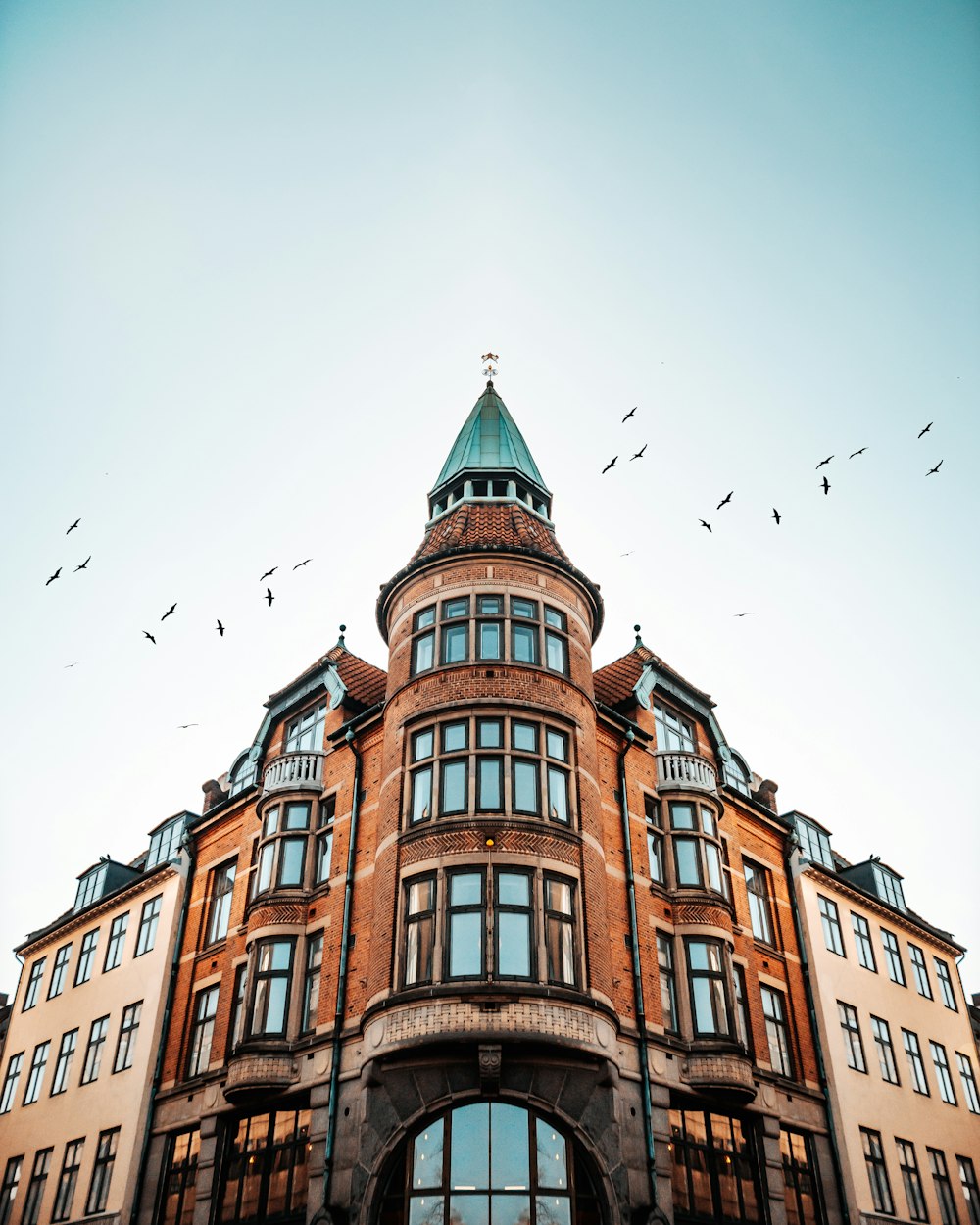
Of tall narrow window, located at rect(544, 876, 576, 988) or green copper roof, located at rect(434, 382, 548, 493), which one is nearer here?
tall narrow window, located at rect(544, 876, 576, 988)

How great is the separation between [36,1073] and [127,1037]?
6.51 meters

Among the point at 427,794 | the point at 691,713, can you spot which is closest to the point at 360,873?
the point at 427,794

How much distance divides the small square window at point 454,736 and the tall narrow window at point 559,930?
3905 millimetres

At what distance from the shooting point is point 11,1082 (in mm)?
37406

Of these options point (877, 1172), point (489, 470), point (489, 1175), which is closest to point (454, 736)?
point (489, 1175)

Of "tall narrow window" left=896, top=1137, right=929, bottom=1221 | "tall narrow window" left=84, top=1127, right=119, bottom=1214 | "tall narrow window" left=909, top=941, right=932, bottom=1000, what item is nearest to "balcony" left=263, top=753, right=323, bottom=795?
"tall narrow window" left=84, top=1127, right=119, bottom=1214

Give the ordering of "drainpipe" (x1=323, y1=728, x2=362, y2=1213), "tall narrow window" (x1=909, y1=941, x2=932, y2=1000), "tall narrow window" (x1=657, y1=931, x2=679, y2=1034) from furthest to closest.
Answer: "tall narrow window" (x1=909, y1=941, x2=932, y2=1000) < "tall narrow window" (x1=657, y1=931, x2=679, y2=1034) < "drainpipe" (x1=323, y1=728, x2=362, y2=1213)

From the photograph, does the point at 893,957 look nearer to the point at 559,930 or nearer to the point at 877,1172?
the point at 877,1172

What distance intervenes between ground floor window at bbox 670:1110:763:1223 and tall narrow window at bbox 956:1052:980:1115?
49.6 feet

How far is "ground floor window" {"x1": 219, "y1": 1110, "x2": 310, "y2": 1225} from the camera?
78.2 feet

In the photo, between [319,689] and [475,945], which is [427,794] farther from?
[319,689]

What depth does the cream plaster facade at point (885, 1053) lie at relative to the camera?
29703 mm

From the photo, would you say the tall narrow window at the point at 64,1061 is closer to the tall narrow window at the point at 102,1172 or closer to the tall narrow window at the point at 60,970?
the tall narrow window at the point at 60,970

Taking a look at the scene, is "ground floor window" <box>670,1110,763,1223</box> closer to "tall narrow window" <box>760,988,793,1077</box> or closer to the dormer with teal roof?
"tall narrow window" <box>760,988,793,1077</box>
